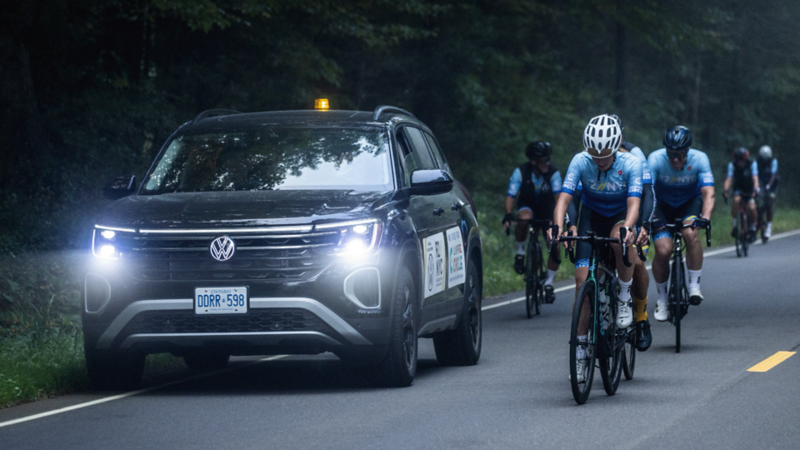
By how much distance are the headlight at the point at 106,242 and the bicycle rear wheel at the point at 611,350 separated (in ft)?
10.5

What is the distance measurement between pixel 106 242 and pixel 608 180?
11.6ft

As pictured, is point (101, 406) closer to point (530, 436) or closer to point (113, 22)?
point (530, 436)

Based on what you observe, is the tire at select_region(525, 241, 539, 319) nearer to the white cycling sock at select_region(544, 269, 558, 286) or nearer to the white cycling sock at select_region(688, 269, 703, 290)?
the white cycling sock at select_region(544, 269, 558, 286)

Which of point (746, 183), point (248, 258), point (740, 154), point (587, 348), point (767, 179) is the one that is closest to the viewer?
point (587, 348)

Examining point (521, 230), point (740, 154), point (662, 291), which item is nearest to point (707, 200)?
point (662, 291)

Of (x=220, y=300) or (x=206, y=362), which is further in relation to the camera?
(x=206, y=362)

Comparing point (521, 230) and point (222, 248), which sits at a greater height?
point (222, 248)

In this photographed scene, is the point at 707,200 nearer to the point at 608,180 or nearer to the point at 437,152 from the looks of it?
the point at 437,152

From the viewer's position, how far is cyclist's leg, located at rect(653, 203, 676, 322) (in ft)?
38.2

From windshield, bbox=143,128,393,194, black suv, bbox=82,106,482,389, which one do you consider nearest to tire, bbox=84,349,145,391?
black suv, bbox=82,106,482,389

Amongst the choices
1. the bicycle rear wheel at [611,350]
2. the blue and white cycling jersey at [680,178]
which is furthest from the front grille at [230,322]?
the blue and white cycling jersey at [680,178]

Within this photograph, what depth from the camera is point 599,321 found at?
8312 millimetres

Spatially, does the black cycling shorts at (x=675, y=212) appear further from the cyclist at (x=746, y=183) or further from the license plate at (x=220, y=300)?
the cyclist at (x=746, y=183)

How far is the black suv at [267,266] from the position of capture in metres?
8.40
